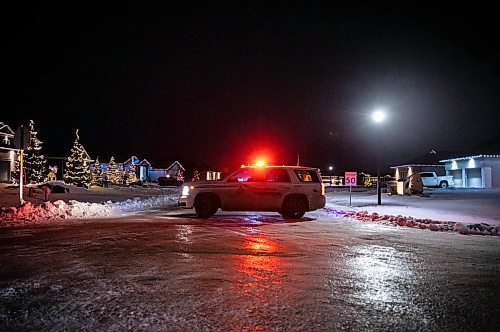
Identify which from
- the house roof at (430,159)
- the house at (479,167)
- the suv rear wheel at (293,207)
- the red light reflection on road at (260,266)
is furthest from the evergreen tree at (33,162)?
the house roof at (430,159)

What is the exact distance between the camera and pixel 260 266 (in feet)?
24.7

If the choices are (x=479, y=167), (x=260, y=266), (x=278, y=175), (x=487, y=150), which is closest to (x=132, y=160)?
(x=479, y=167)

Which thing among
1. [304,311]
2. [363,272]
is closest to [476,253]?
[363,272]

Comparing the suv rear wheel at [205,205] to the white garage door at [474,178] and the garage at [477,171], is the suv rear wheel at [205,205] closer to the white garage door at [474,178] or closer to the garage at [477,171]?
the garage at [477,171]

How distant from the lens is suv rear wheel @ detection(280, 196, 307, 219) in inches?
628

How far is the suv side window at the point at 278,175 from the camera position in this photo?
1609 cm

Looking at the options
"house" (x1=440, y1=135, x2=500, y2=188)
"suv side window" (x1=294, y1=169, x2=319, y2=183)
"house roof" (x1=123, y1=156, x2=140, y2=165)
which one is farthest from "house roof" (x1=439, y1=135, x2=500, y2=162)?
"house roof" (x1=123, y1=156, x2=140, y2=165)

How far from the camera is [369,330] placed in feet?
14.6

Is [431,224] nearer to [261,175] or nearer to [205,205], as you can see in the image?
[261,175]

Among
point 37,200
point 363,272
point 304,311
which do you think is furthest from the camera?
point 37,200

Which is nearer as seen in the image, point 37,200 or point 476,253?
point 476,253

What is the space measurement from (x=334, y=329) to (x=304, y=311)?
0.62 meters

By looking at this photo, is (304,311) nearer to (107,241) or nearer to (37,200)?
(107,241)

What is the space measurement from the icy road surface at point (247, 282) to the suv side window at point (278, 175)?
481 centimetres
